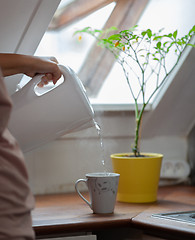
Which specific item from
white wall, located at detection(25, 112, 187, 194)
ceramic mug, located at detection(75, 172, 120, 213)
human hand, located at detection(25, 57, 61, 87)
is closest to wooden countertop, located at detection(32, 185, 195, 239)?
ceramic mug, located at detection(75, 172, 120, 213)

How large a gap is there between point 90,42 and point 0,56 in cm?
94

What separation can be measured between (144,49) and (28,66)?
611 millimetres

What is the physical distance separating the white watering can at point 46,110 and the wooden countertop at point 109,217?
219 millimetres

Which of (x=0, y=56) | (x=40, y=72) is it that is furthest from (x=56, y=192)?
(x=0, y=56)

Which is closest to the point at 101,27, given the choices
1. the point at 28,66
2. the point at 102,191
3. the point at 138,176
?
the point at 138,176

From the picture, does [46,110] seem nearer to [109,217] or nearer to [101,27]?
[109,217]

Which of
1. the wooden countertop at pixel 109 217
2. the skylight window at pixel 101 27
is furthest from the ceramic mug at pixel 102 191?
the skylight window at pixel 101 27

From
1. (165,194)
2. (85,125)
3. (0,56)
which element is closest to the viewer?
(0,56)

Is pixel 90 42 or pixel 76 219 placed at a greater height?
pixel 90 42

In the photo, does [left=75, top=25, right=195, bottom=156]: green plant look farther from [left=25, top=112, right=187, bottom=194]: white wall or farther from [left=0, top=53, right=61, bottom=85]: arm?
[left=0, top=53, right=61, bottom=85]: arm

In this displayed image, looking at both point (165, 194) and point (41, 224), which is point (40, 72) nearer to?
point (41, 224)

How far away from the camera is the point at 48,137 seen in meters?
1.08

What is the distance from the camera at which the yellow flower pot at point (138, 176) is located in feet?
4.67

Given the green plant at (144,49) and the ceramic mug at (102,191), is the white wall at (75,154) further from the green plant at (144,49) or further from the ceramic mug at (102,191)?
the ceramic mug at (102,191)
